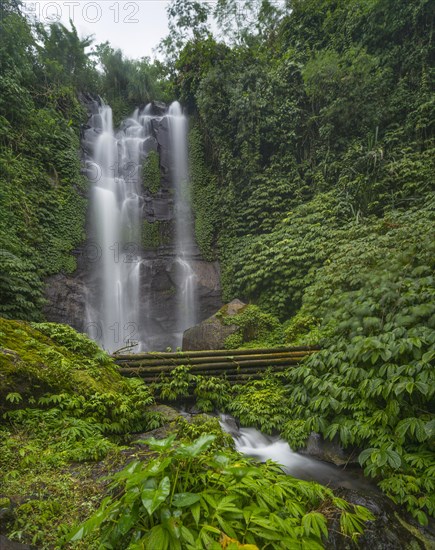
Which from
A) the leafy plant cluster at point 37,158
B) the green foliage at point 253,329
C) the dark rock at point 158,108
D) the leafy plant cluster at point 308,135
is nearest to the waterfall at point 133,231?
the dark rock at point 158,108

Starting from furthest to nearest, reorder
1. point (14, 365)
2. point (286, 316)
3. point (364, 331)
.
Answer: point (286, 316), point (364, 331), point (14, 365)

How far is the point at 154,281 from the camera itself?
46.2 feet

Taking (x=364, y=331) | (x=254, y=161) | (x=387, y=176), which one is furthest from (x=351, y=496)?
(x=254, y=161)

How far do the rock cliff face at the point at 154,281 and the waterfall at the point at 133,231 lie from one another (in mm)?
53

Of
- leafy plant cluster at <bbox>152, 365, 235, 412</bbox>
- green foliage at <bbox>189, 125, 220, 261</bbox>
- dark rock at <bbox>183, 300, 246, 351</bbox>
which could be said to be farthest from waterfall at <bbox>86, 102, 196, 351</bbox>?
leafy plant cluster at <bbox>152, 365, 235, 412</bbox>

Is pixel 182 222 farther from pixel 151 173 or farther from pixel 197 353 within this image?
pixel 197 353

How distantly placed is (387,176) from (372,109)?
3.51 meters

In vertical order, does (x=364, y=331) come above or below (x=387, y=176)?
below

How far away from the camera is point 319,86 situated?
12.8 metres

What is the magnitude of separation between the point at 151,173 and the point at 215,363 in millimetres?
12954

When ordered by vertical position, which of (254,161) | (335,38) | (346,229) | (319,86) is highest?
(335,38)

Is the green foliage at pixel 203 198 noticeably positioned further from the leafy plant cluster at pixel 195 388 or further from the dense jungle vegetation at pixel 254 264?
the leafy plant cluster at pixel 195 388

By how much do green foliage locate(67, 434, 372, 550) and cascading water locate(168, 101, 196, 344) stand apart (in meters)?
11.5

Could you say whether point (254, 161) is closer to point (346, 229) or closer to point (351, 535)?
point (346, 229)
